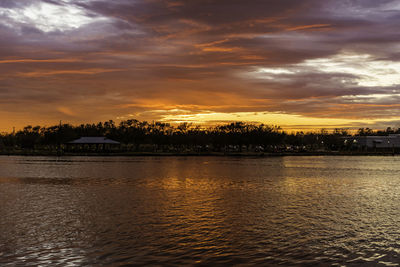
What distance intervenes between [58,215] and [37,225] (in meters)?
2.96

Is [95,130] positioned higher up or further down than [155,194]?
higher up

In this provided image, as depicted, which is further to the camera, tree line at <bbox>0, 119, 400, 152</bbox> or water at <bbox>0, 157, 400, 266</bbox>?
tree line at <bbox>0, 119, 400, 152</bbox>

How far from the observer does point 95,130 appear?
19412cm

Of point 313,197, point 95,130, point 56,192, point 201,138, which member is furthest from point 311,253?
point 95,130

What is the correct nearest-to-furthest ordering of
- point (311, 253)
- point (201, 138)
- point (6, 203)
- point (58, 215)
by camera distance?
point (311, 253) → point (58, 215) → point (6, 203) → point (201, 138)

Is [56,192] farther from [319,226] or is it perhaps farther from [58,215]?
[319,226]

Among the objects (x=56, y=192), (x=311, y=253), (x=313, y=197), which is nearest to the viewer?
(x=311, y=253)

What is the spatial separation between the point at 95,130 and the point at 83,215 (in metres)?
177

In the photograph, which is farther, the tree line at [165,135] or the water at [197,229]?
the tree line at [165,135]

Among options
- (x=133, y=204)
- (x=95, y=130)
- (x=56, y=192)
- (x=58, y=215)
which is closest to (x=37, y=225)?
(x=58, y=215)

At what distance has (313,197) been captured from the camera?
31562 millimetres

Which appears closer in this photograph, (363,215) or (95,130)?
(363,215)

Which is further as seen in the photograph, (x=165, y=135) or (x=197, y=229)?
(x=165, y=135)

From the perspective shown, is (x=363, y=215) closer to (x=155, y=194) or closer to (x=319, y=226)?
(x=319, y=226)
